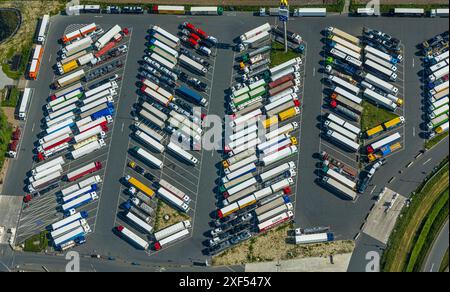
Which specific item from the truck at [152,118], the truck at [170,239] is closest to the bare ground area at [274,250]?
the truck at [170,239]

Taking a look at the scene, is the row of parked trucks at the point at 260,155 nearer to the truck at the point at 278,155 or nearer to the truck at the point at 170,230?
the truck at the point at 278,155

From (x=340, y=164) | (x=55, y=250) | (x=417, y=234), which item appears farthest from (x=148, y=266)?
(x=417, y=234)

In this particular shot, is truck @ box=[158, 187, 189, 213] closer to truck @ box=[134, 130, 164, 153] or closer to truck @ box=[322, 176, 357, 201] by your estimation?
truck @ box=[134, 130, 164, 153]
